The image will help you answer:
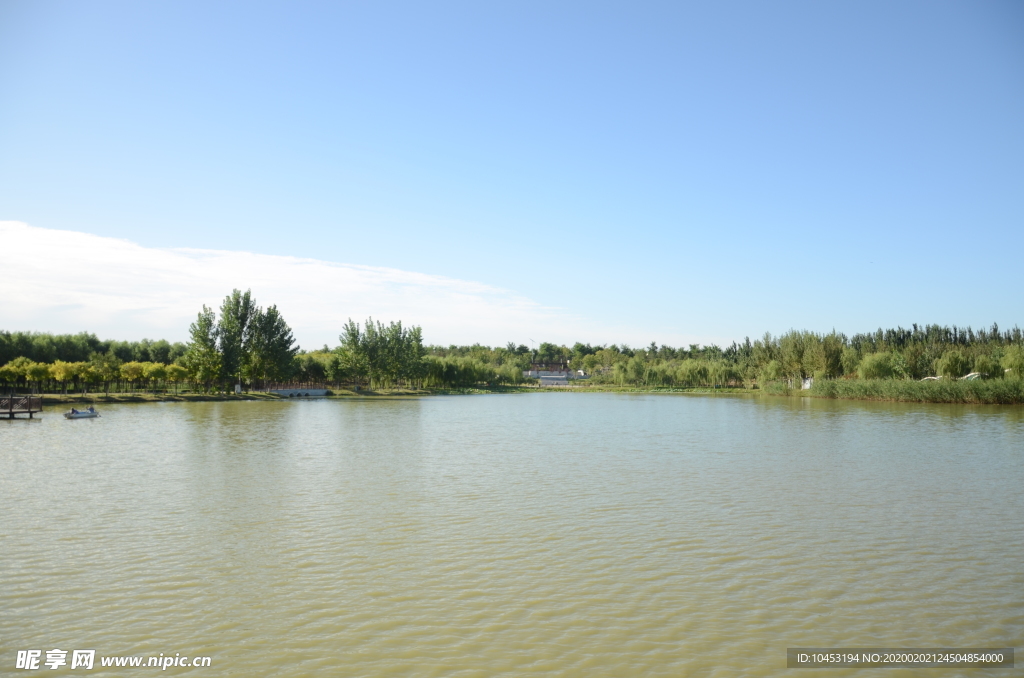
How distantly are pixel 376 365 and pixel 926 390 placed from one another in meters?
60.0

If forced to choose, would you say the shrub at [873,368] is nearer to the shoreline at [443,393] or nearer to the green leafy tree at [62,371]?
the shoreline at [443,393]

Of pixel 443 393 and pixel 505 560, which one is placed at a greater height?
pixel 443 393

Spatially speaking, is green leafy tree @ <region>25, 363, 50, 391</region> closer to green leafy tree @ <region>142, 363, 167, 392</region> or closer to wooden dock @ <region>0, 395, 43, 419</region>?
green leafy tree @ <region>142, 363, 167, 392</region>

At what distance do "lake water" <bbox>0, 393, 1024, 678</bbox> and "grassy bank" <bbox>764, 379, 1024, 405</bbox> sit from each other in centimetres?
3191

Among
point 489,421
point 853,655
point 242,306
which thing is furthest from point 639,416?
point 242,306

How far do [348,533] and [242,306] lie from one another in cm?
6454

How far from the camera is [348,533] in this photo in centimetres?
1238

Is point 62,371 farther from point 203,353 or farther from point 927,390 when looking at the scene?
point 927,390

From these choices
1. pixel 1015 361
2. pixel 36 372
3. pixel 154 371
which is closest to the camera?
pixel 1015 361

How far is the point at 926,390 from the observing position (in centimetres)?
5409

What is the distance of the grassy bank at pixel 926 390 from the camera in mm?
48750

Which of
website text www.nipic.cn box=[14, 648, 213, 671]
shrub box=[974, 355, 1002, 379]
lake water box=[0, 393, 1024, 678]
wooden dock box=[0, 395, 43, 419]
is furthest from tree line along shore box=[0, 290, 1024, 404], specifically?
website text www.nipic.cn box=[14, 648, 213, 671]

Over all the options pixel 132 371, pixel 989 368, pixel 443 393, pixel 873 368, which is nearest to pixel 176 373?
pixel 132 371

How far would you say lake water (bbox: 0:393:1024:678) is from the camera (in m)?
7.52
